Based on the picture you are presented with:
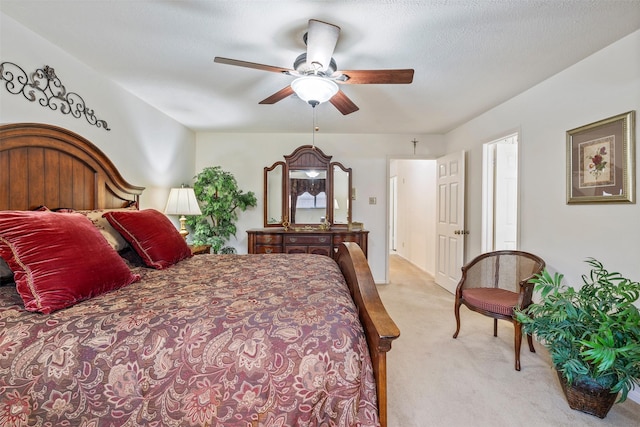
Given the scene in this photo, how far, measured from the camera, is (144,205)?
304 centimetres

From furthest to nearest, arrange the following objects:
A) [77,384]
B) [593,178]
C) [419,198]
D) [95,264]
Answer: [419,198]
[593,178]
[95,264]
[77,384]

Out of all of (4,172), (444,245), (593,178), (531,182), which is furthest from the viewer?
(444,245)

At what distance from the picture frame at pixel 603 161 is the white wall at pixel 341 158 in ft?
7.39

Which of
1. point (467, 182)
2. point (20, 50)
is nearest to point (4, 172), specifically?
point (20, 50)

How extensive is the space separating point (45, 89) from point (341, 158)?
3.28m

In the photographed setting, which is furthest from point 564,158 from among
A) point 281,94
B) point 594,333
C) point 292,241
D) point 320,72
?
point 292,241

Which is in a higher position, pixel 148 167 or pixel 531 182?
pixel 148 167

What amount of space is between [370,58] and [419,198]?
395 cm

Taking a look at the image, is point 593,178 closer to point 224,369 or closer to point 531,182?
point 531,182

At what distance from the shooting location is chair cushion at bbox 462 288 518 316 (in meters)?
2.23

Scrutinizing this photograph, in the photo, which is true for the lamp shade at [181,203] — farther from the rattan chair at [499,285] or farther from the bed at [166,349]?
the rattan chair at [499,285]

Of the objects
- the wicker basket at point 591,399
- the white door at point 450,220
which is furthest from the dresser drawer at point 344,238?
the wicker basket at point 591,399

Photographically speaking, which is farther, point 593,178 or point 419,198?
point 419,198

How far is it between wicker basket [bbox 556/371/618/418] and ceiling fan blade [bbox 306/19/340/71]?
8.13 ft
